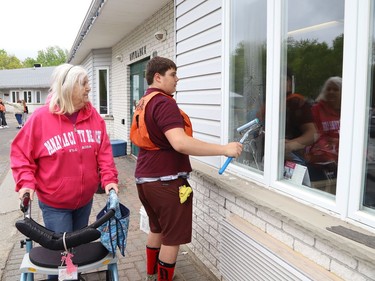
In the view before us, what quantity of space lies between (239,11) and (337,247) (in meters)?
2.02

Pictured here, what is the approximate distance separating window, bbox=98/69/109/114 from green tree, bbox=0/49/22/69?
70711 millimetres

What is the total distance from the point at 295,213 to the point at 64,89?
1667 millimetres

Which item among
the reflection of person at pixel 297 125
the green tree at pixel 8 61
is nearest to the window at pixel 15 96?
the green tree at pixel 8 61

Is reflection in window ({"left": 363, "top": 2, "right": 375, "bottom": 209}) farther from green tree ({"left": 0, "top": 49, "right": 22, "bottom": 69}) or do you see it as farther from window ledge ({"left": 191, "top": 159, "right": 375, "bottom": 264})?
green tree ({"left": 0, "top": 49, "right": 22, "bottom": 69})

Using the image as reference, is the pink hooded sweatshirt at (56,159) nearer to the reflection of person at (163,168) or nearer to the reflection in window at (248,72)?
the reflection of person at (163,168)

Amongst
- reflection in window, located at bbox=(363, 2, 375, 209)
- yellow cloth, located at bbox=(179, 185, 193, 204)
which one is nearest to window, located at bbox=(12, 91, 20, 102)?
yellow cloth, located at bbox=(179, 185, 193, 204)

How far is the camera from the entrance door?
8.13m

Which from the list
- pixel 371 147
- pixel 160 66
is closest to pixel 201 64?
pixel 160 66

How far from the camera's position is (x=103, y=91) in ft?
39.6

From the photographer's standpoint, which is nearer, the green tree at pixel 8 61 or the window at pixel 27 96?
the window at pixel 27 96

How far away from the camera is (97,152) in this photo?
2.62 metres

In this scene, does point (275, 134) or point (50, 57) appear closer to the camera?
point (275, 134)

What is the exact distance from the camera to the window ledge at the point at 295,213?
1765mm

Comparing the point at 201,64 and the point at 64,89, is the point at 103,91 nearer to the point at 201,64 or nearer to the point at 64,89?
the point at 201,64
